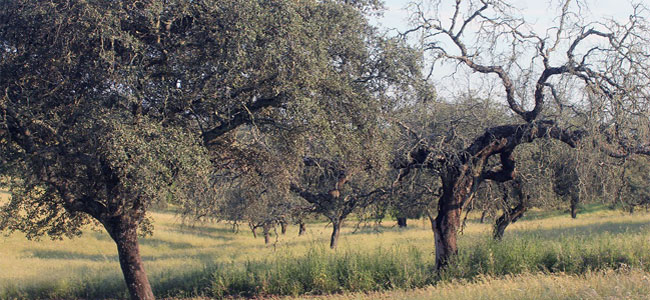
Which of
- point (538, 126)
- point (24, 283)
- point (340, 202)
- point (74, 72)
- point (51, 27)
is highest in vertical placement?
point (51, 27)

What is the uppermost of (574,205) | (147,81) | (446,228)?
(147,81)

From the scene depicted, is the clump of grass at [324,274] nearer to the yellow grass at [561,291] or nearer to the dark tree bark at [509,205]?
the dark tree bark at [509,205]

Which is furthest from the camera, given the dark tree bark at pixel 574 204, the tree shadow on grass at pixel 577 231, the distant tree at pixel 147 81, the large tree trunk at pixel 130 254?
the dark tree bark at pixel 574 204

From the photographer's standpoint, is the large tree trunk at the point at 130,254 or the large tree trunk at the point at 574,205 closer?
the large tree trunk at the point at 130,254

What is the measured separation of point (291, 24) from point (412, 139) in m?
3.73

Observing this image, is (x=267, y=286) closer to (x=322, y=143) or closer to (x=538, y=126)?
(x=322, y=143)

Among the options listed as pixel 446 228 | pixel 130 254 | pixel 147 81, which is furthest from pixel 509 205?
Answer: pixel 147 81

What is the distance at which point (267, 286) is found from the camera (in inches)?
467

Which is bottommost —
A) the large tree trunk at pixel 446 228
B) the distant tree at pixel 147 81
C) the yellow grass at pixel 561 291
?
the yellow grass at pixel 561 291

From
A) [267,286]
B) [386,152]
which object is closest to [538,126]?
[386,152]

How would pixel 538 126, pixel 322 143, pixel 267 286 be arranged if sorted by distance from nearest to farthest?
pixel 322 143
pixel 538 126
pixel 267 286

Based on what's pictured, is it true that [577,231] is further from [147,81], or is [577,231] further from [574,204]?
[147,81]

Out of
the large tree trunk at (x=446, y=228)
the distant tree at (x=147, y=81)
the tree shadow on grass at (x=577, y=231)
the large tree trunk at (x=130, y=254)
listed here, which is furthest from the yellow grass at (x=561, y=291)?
the tree shadow on grass at (x=577, y=231)

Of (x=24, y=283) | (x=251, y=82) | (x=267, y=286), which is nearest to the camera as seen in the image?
(x=251, y=82)
